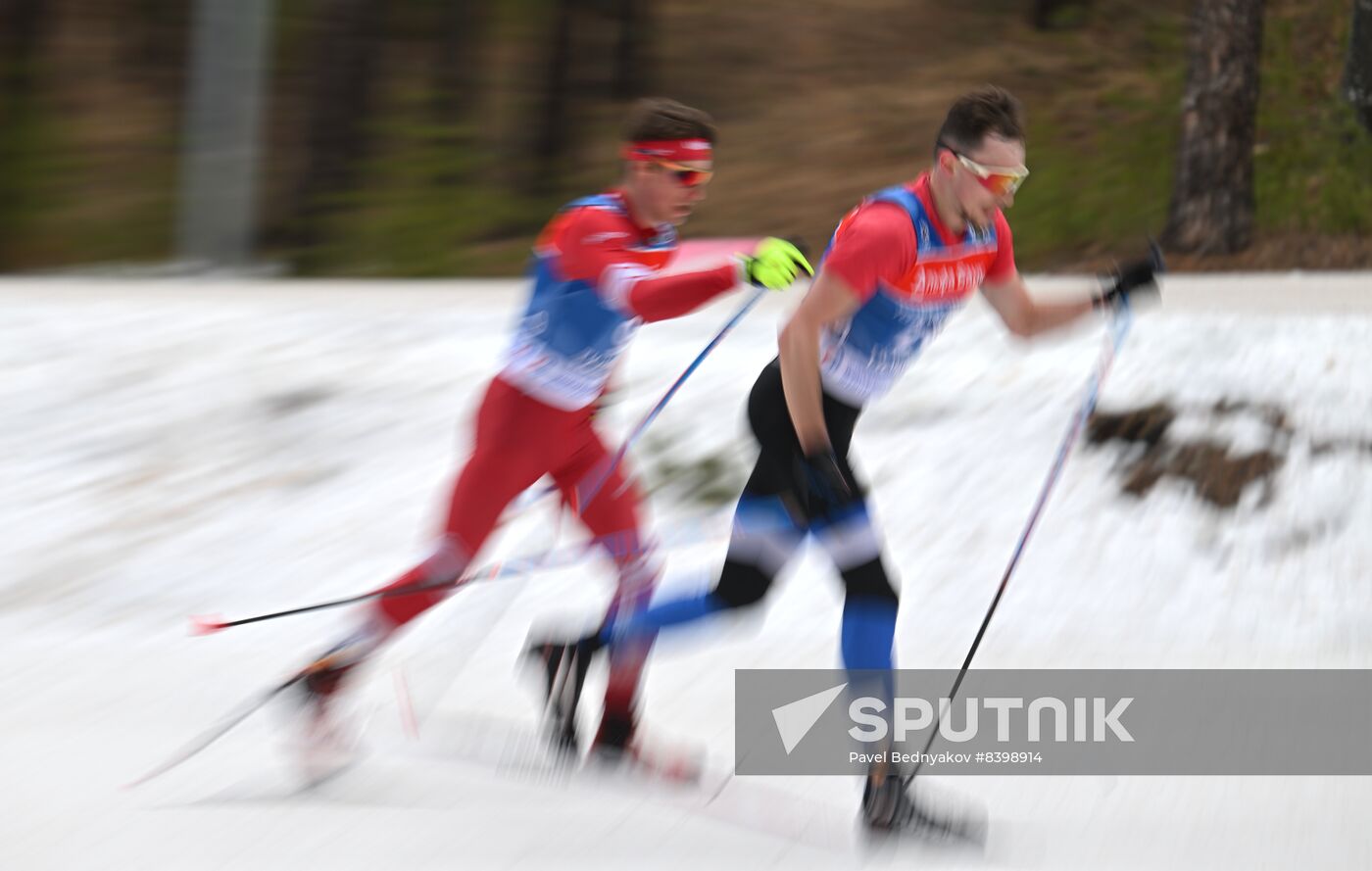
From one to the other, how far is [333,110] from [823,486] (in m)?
10.3

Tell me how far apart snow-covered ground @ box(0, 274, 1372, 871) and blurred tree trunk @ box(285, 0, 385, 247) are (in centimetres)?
422

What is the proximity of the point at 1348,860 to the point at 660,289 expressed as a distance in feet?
6.68

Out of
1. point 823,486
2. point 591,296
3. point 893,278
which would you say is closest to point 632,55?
point 591,296

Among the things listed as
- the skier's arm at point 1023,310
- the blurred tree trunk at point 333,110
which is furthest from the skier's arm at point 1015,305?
the blurred tree trunk at point 333,110

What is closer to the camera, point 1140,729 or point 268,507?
point 1140,729

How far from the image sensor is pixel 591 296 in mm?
3582

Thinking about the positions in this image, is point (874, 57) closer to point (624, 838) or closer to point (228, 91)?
point (228, 91)

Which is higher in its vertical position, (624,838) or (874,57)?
(874,57)

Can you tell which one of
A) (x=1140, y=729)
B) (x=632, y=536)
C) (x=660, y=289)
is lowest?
(x=1140, y=729)

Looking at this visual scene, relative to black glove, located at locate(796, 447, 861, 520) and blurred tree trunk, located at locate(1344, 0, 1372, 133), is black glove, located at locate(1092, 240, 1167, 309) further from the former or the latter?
blurred tree trunk, located at locate(1344, 0, 1372, 133)

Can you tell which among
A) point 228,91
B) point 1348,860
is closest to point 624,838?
point 1348,860

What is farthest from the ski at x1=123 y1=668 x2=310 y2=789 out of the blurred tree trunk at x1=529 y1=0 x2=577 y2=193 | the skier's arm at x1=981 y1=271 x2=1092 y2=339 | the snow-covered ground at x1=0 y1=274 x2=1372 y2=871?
the blurred tree trunk at x1=529 y1=0 x2=577 y2=193

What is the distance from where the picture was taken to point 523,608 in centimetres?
543

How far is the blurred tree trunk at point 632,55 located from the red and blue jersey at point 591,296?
14.6m
